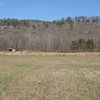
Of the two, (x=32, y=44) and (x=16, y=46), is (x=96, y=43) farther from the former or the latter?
(x=16, y=46)

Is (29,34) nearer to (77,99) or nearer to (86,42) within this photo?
(86,42)

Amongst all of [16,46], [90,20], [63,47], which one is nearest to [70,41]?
[63,47]

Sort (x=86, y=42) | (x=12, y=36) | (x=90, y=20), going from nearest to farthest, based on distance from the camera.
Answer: (x=86, y=42)
(x=12, y=36)
(x=90, y=20)

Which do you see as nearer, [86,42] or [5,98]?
[5,98]

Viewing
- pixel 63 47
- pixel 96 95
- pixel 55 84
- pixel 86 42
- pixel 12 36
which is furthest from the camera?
pixel 12 36

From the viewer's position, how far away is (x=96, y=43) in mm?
38875

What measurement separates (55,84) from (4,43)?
36149 millimetres

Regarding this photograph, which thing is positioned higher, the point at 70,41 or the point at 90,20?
the point at 90,20

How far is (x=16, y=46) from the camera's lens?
1650 inches

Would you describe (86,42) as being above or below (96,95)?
above

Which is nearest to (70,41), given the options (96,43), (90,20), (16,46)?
(96,43)

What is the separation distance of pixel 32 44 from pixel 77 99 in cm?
3635

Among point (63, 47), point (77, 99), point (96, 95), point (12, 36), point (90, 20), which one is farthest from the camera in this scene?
point (90, 20)

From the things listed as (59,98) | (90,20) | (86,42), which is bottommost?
(59,98)
